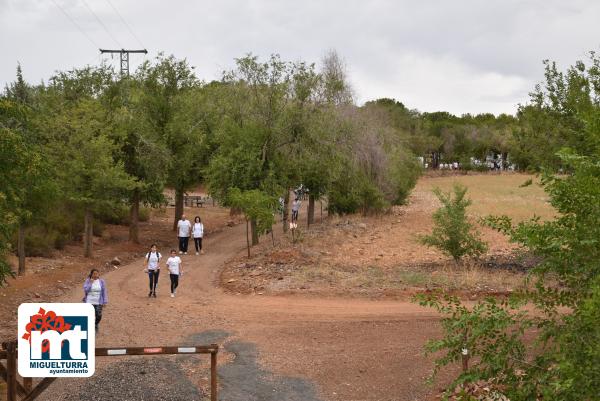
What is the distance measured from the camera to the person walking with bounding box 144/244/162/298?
1878 centimetres

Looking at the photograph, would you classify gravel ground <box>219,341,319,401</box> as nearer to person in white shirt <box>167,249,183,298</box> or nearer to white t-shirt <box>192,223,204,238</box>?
person in white shirt <box>167,249,183,298</box>

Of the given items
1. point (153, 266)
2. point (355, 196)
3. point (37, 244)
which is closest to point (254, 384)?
point (153, 266)

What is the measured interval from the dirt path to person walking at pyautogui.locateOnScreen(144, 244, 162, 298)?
365 millimetres

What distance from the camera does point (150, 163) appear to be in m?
30.8

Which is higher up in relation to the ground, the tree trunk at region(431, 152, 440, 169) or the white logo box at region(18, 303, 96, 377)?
the tree trunk at region(431, 152, 440, 169)

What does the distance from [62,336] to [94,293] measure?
742 cm

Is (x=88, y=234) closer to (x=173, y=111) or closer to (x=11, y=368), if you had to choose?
(x=173, y=111)

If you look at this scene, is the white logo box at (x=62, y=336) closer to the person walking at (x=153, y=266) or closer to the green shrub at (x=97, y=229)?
the person walking at (x=153, y=266)

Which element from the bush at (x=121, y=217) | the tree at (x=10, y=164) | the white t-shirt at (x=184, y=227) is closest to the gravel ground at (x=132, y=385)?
the tree at (x=10, y=164)

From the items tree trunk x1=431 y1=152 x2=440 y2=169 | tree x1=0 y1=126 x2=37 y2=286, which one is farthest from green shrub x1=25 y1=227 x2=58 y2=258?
tree trunk x1=431 y1=152 x2=440 y2=169

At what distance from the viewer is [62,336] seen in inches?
300

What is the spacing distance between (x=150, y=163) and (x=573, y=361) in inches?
1076

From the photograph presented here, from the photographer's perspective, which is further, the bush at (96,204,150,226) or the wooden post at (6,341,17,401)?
the bush at (96,204,150,226)

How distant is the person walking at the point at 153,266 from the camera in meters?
18.8
